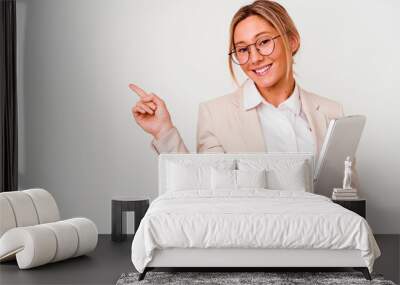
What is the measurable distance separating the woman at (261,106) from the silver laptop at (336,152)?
0.17 meters

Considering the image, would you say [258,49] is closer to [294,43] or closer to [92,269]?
[294,43]

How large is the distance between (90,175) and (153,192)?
716 mm

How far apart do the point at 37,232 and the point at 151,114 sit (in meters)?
2.39

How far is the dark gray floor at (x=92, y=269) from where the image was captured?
490cm

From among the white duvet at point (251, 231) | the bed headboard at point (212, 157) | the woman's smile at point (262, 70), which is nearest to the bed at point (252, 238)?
the white duvet at point (251, 231)

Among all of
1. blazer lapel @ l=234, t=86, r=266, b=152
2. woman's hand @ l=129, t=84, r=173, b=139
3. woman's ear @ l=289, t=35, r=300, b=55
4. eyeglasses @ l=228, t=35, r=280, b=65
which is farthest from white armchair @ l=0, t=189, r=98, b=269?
woman's ear @ l=289, t=35, r=300, b=55

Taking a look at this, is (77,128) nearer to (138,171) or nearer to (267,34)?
(138,171)

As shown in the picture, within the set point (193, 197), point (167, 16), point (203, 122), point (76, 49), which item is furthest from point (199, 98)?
point (193, 197)

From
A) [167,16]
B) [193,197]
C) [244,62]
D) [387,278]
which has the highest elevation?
[167,16]

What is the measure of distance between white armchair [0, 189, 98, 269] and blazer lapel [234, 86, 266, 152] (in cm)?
211

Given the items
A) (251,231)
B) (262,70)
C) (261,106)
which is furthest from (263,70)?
(251,231)

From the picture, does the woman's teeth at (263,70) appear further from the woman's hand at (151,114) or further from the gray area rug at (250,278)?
the gray area rug at (250,278)

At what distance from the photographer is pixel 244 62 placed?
720 cm

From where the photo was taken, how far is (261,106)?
720 cm
